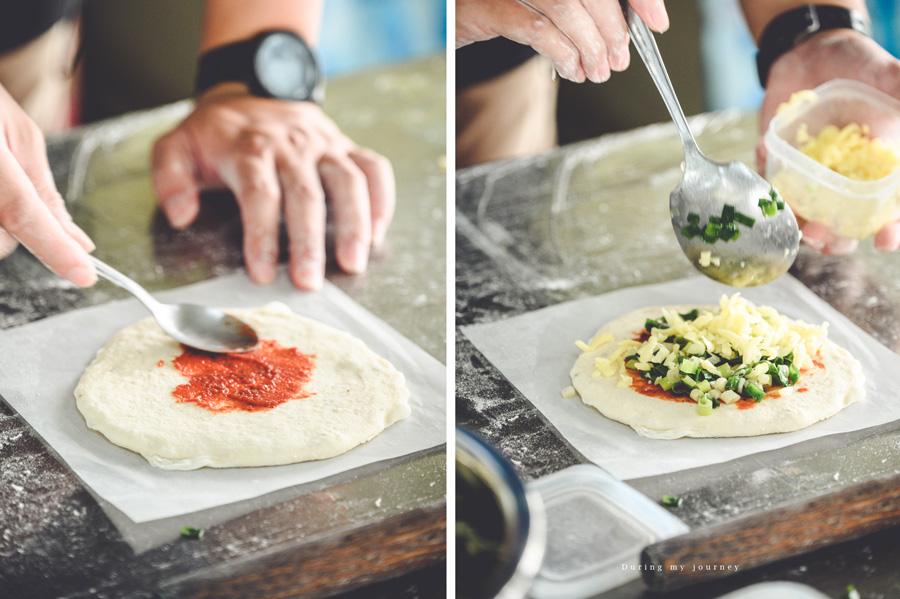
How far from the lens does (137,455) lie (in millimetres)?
1220

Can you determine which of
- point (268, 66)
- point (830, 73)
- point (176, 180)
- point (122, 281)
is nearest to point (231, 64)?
point (268, 66)

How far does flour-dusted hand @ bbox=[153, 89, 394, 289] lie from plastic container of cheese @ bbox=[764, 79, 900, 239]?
79cm

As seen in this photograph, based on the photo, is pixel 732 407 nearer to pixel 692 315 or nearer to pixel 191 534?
pixel 692 315

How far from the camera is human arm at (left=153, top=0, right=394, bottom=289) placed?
1.71 m

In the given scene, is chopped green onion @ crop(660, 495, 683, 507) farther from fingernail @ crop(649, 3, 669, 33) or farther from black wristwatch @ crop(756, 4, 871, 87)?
black wristwatch @ crop(756, 4, 871, 87)

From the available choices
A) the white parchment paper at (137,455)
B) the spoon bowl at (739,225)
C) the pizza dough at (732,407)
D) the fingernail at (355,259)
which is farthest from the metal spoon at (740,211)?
the fingernail at (355,259)

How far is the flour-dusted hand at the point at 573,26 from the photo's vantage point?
1293 millimetres

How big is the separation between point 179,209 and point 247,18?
0.50 m

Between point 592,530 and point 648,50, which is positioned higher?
point 648,50

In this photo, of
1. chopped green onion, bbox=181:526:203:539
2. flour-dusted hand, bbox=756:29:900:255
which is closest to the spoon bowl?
flour-dusted hand, bbox=756:29:900:255

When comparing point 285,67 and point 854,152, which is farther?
point 285,67

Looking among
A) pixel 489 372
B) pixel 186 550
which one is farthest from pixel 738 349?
pixel 186 550

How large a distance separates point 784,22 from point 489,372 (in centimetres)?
106

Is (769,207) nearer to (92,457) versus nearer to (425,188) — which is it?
(425,188)
